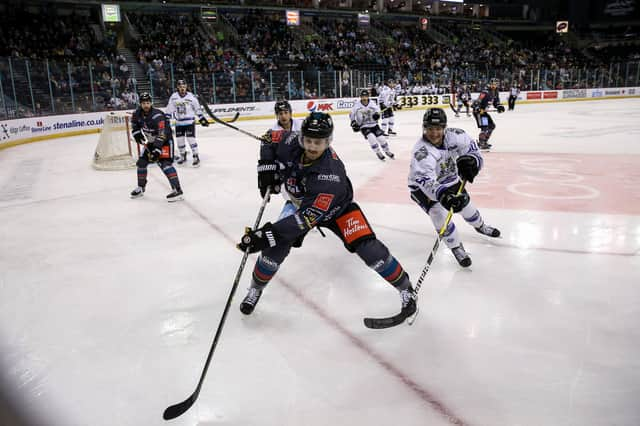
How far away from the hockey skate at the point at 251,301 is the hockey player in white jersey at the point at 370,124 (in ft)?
19.5

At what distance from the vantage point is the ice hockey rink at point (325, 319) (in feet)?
7.15

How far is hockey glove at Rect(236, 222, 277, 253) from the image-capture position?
2488 mm

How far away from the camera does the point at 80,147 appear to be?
11.7 m

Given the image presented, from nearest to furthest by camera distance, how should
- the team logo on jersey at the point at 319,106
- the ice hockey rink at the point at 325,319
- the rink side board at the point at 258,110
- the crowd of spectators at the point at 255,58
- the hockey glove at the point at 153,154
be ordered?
the ice hockey rink at the point at 325,319 → the hockey glove at the point at 153,154 → the rink side board at the point at 258,110 → the crowd of spectators at the point at 255,58 → the team logo on jersey at the point at 319,106

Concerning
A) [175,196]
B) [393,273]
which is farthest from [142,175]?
[393,273]

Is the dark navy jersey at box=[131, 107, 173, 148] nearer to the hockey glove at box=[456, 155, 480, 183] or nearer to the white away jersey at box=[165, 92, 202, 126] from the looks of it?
the white away jersey at box=[165, 92, 202, 126]

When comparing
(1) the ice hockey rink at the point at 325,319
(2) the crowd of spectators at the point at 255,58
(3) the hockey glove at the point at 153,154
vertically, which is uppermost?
(2) the crowd of spectators at the point at 255,58

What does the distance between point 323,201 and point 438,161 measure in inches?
58.6

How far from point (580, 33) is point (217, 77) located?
31.9 metres

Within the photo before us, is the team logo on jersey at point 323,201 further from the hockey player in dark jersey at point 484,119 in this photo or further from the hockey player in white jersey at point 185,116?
the hockey player in dark jersey at point 484,119

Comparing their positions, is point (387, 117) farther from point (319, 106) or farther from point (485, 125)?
point (319, 106)

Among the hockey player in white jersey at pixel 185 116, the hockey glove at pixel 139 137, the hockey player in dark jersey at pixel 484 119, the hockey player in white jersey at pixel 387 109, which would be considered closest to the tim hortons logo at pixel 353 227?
the hockey glove at pixel 139 137

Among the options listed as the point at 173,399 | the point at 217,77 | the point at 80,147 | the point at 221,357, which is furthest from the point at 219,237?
the point at 217,77

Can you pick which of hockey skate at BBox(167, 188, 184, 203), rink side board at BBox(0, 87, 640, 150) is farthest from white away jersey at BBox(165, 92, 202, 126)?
hockey skate at BBox(167, 188, 184, 203)
